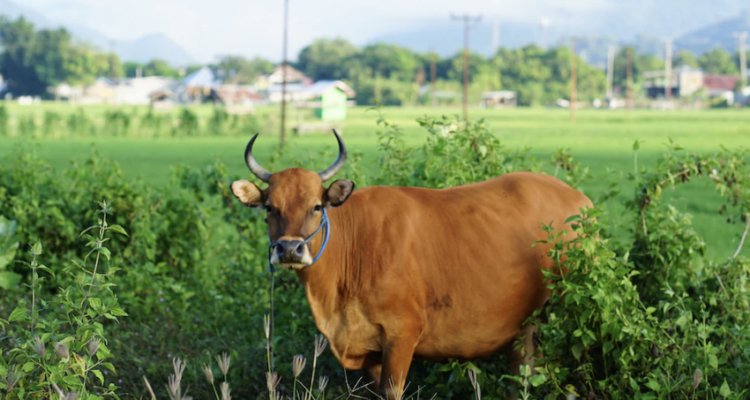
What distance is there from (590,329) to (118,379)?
129 inches

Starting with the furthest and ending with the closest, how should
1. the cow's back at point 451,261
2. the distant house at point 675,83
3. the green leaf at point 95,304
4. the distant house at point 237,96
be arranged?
the distant house at point 675,83
the distant house at point 237,96
the cow's back at point 451,261
the green leaf at point 95,304

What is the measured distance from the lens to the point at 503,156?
21.6 feet

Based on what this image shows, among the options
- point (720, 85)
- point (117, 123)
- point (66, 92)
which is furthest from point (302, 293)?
point (720, 85)

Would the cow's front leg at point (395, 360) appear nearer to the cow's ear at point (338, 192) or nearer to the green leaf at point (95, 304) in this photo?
the cow's ear at point (338, 192)

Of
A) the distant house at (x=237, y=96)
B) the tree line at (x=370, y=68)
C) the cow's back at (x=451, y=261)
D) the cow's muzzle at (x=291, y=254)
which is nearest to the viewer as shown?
the cow's muzzle at (x=291, y=254)

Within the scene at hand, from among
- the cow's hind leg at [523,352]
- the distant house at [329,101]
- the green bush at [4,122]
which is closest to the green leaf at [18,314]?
the cow's hind leg at [523,352]

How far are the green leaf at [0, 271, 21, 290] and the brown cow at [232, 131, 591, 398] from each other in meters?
3.38

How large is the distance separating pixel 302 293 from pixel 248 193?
2.01 meters

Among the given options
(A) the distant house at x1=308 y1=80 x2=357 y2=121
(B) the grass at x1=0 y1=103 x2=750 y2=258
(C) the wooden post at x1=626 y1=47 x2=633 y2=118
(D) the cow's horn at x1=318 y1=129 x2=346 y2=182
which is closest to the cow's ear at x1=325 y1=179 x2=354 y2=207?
(D) the cow's horn at x1=318 y1=129 x2=346 y2=182

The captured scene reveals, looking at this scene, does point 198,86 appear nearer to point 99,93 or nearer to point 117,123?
point 99,93

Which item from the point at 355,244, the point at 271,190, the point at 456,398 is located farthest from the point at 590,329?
the point at 271,190

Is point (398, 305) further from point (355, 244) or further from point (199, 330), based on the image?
point (199, 330)

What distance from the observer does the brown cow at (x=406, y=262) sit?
14.6ft

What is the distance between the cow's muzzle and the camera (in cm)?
408
